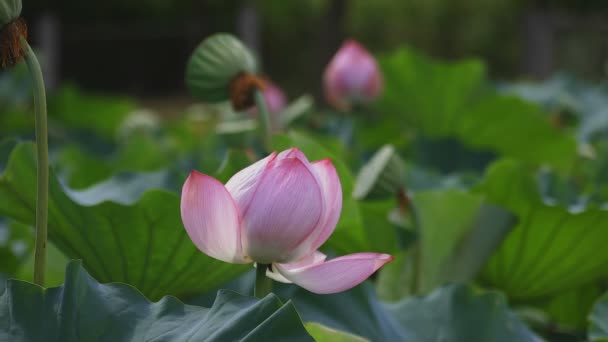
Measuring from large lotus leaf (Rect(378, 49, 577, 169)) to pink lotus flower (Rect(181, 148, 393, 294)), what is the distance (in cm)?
95

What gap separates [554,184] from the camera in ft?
2.92

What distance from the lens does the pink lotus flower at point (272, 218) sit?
381 millimetres

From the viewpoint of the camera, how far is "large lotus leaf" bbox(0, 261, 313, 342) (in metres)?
0.38

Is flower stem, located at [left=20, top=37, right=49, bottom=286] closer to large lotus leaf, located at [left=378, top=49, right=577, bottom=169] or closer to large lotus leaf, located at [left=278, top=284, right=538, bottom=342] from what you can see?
large lotus leaf, located at [left=278, top=284, right=538, bottom=342]

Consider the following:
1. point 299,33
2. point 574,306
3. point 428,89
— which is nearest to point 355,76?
point 428,89

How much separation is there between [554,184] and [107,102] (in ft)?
5.16

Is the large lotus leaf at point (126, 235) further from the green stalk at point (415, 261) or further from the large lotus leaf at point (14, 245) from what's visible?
the large lotus leaf at point (14, 245)

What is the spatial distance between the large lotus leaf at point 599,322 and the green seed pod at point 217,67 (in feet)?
1.03

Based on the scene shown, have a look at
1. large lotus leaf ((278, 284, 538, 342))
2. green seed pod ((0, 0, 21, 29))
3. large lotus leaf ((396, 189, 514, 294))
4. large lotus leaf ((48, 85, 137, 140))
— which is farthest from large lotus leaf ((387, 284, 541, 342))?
large lotus leaf ((48, 85, 137, 140))

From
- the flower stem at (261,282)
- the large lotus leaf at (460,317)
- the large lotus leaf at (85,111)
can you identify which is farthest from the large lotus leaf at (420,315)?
the large lotus leaf at (85,111)

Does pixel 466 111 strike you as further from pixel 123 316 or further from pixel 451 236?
pixel 123 316

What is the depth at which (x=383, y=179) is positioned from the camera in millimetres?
650

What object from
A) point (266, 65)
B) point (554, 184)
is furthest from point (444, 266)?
point (266, 65)

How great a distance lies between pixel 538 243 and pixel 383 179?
17cm
